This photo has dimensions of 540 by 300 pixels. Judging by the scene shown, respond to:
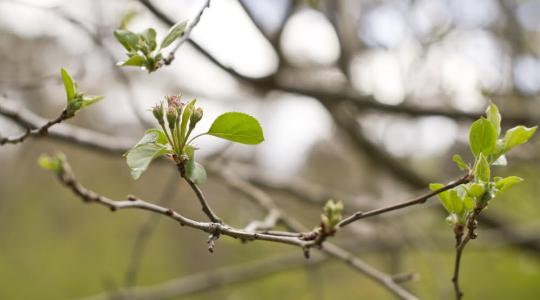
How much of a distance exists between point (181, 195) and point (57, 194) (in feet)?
3.08

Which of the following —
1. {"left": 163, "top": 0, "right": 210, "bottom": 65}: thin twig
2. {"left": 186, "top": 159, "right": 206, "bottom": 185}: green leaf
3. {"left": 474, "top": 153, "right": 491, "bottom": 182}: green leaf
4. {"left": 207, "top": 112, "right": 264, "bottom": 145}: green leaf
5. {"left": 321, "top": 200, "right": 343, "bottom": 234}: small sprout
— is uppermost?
{"left": 163, "top": 0, "right": 210, "bottom": 65}: thin twig

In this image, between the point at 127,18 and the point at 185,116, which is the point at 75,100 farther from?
the point at 127,18

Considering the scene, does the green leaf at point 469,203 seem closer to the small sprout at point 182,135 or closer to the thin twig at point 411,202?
the thin twig at point 411,202

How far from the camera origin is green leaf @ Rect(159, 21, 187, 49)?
1.82 feet

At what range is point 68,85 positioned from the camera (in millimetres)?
574

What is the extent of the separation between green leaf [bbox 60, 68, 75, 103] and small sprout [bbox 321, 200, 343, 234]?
0.99 feet

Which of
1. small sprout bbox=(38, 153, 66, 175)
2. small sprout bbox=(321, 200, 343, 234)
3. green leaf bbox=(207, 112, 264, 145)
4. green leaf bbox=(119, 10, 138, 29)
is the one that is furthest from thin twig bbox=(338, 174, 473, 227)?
green leaf bbox=(119, 10, 138, 29)

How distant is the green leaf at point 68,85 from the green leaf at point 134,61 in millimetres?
64

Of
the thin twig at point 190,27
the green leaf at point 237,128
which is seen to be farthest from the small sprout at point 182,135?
the thin twig at point 190,27

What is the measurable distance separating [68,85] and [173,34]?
0.13m

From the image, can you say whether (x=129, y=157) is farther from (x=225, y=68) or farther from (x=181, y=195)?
(x=181, y=195)

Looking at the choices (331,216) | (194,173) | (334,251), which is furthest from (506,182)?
(334,251)

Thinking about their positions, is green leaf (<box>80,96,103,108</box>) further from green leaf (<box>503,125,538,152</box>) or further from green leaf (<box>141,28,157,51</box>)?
green leaf (<box>503,125,538,152</box>)

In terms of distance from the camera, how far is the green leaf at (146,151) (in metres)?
0.48
